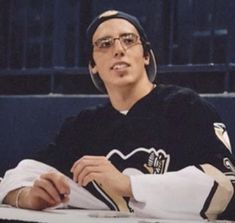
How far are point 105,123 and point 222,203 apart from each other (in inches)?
16.1

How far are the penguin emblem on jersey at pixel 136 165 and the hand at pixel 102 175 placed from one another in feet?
0.39

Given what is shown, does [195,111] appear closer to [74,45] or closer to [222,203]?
[222,203]

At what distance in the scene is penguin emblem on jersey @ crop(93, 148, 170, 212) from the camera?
140cm

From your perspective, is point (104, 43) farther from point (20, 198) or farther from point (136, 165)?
point (20, 198)

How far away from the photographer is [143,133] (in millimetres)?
1445

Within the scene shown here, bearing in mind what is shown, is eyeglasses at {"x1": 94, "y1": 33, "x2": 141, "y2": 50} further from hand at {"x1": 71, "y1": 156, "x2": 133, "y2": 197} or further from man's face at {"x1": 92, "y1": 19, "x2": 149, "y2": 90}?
hand at {"x1": 71, "y1": 156, "x2": 133, "y2": 197}

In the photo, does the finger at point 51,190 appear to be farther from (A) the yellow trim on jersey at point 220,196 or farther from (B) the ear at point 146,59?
(B) the ear at point 146,59

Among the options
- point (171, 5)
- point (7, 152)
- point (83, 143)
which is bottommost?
point (7, 152)

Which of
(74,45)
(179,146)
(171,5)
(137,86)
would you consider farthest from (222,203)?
(74,45)

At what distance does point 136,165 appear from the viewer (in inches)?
55.7

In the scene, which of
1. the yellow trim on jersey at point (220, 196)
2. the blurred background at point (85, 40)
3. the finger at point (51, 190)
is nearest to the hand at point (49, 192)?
the finger at point (51, 190)

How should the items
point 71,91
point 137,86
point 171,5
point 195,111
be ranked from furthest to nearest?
point 71,91
point 171,5
point 137,86
point 195,111

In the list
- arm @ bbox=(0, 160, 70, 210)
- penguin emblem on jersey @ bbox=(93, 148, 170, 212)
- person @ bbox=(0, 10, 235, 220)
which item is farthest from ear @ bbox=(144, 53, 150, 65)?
arm @ bbox=(0, 160, 70, 210)

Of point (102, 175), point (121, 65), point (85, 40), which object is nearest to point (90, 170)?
point (102, 175)
